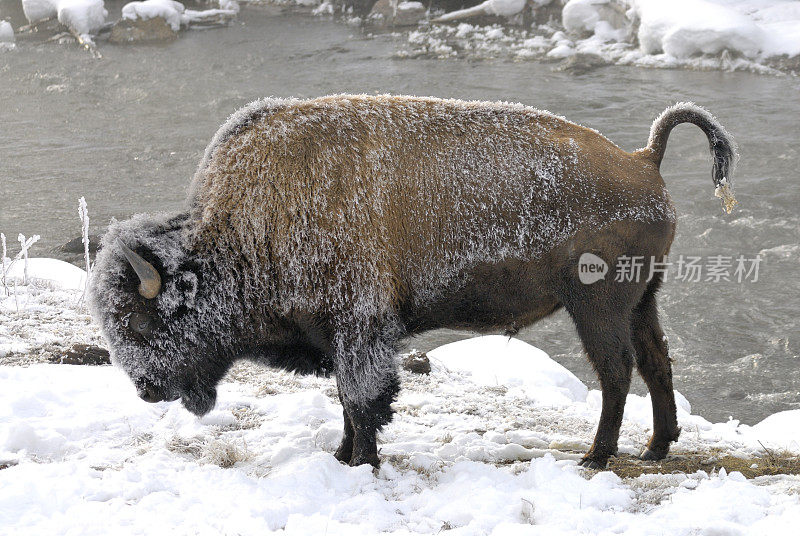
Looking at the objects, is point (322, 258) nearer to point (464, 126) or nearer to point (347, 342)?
point (347, 342)

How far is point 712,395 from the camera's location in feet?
22.7

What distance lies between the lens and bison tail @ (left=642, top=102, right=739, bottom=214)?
4.23 metres

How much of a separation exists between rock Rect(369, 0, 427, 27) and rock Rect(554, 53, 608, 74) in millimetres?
5049

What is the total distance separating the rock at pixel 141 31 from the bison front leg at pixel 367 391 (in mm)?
16906

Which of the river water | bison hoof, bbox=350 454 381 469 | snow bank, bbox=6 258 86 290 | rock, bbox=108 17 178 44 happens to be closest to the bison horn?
bison hoof, bbox=350 454 381 469

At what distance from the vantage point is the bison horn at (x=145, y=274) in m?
3.68

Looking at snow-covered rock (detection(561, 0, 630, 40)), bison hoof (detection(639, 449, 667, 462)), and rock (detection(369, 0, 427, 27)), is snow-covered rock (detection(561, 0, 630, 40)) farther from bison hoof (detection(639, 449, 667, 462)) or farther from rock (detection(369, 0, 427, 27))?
bison hoof (detection(639, 449, 667, 462))

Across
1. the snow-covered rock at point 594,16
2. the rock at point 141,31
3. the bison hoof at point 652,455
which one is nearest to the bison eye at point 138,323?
the bison hoof at point 652,455

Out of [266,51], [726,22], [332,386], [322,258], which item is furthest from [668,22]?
[322,258]

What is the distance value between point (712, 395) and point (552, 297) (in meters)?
3.52

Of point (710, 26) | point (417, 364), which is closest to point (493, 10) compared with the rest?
point (710, 26)

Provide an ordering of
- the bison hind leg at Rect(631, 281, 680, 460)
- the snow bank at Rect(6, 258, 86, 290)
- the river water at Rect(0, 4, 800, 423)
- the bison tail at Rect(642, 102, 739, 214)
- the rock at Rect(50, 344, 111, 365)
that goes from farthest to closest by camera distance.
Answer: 1. the river water at Rect(0, 4, 800, 423)
2. the snow bank at Rect(6, 258, 86, 290)
3. the rock at Rect(50, 344, 111, 365)
4. the bison hind leg at Rect(631, 281, 680, 460)
5. the bison tail at Rect(642, 102, 739, 214)

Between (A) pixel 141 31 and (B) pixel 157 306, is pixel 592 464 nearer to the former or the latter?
(B) pixel 157 306

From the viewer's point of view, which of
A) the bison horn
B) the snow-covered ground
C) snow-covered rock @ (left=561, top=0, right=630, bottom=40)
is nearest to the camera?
the snow-covered ground
